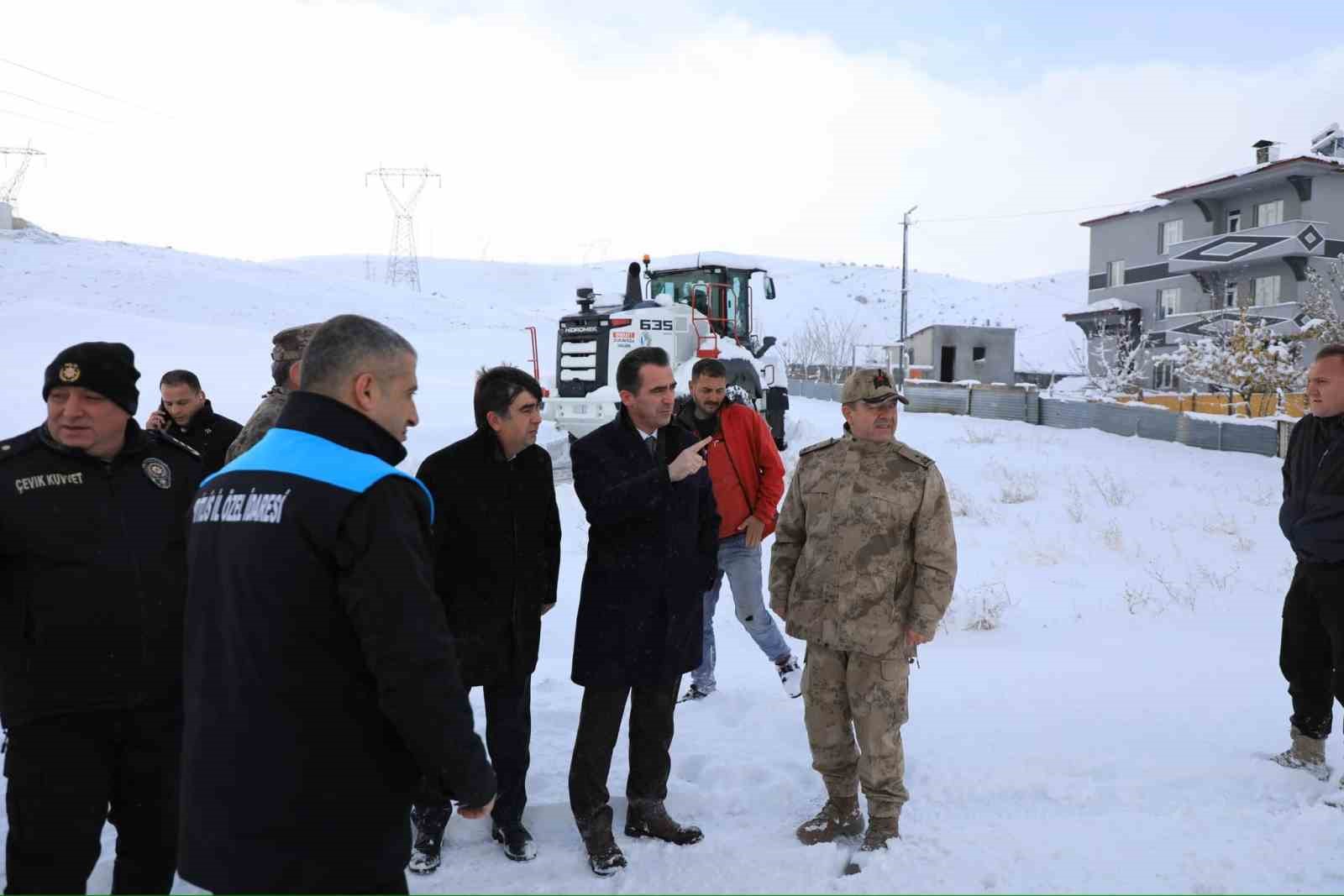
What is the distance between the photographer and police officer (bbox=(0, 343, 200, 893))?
2.75 metres

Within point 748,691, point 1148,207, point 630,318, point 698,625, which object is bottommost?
point 748,691

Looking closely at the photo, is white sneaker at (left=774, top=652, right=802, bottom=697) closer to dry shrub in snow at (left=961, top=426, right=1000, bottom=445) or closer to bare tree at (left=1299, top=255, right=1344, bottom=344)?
dry shrub in snow at (left=961, top=426, right=1000, bottom=445)

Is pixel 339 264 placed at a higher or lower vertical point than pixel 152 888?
higher

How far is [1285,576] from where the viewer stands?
27.6 feet

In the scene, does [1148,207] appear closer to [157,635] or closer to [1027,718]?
[1027,718]

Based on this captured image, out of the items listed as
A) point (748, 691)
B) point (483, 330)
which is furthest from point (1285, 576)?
point (483, 330)

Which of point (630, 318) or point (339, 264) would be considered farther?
point (339, 264)

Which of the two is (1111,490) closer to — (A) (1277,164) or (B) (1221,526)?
(B) (1221,526)

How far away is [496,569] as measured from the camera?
12.3ft

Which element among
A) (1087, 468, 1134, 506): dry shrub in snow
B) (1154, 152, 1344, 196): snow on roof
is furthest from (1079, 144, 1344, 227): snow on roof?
(1087, 468, 1134, 506): dry shrub in snow

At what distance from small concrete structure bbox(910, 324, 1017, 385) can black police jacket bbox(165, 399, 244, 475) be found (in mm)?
35208

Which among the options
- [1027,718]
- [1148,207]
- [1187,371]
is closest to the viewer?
[1027,718]

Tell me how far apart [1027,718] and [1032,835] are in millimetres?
1365

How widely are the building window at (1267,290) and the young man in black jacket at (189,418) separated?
124ft
